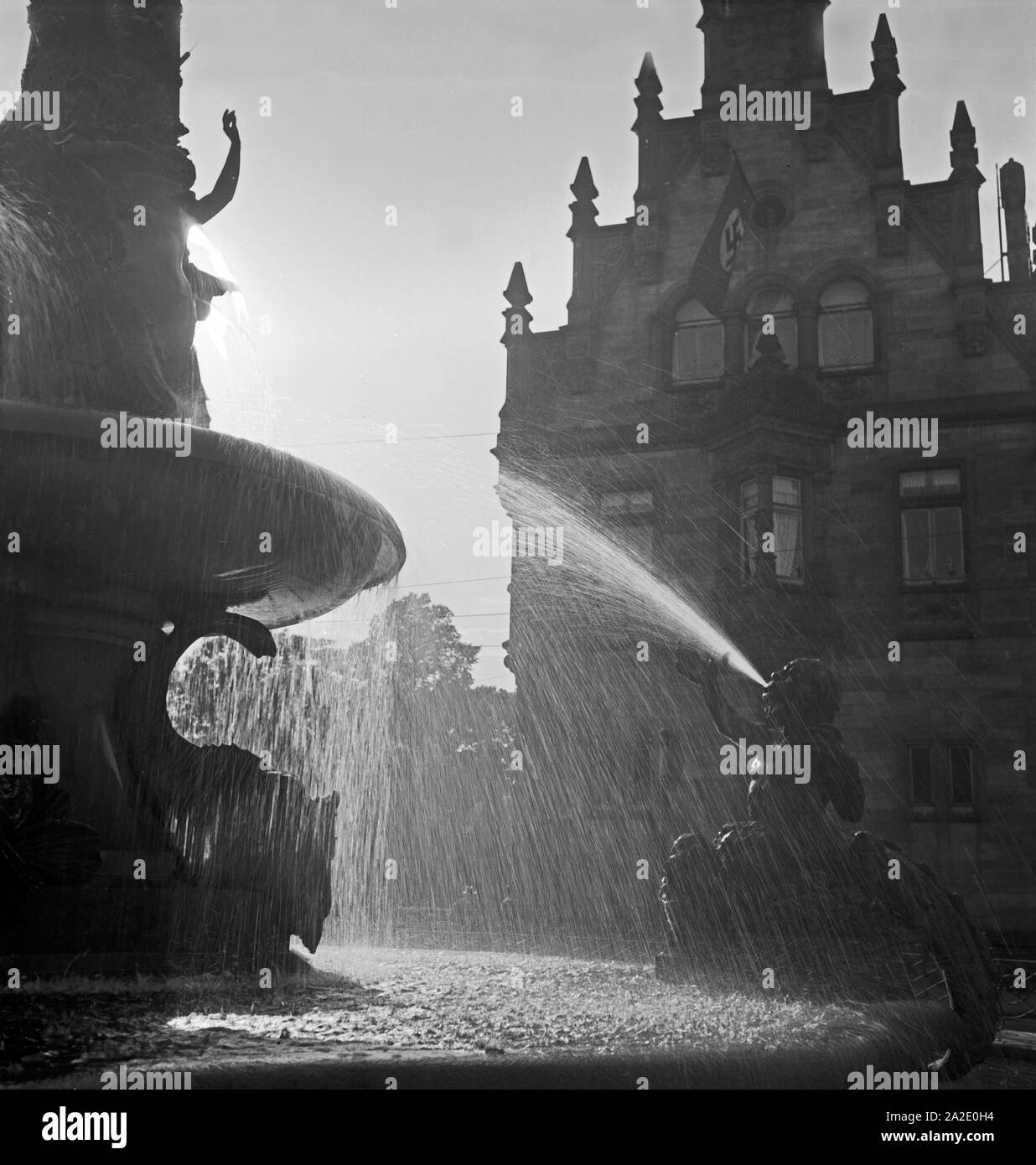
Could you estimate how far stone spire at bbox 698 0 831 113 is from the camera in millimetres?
28578

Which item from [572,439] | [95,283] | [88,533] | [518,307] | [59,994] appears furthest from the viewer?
[518,307]

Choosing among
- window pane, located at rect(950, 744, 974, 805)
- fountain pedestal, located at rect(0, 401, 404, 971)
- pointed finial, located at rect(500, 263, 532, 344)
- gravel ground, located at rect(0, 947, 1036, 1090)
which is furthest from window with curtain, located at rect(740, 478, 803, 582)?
fountain pedestal, located at rect(0, 401, 404, 971)

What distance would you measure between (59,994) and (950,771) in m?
20.8

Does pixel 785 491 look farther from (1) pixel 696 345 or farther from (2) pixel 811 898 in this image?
(2) pixel 811 898

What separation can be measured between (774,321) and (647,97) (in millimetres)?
6478

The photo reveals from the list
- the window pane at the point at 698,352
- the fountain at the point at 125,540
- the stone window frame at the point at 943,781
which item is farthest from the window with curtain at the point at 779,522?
the fountain at the point at 125,540

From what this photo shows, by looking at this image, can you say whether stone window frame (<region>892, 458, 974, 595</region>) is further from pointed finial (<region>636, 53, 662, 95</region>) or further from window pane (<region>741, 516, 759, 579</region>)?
pointed finial (<region>636, 53, 662, 95</region>)

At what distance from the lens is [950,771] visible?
24031 millimetres

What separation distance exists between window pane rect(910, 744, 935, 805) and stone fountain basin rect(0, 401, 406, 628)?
18438mm

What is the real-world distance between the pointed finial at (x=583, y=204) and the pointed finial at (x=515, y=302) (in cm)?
150

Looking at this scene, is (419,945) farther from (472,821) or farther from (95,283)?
Answer: (472,821)

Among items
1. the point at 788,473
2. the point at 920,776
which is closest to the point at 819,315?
the point at 788,473

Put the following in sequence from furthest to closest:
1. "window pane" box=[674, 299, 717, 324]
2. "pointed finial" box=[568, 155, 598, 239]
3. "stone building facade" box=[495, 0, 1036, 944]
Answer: "pointed finial" box=[568, 155, 598, 239] → "window pane" box=[674, 299, 717, 324] → "stone building facade" box=[495, 0, 1036, 944]
